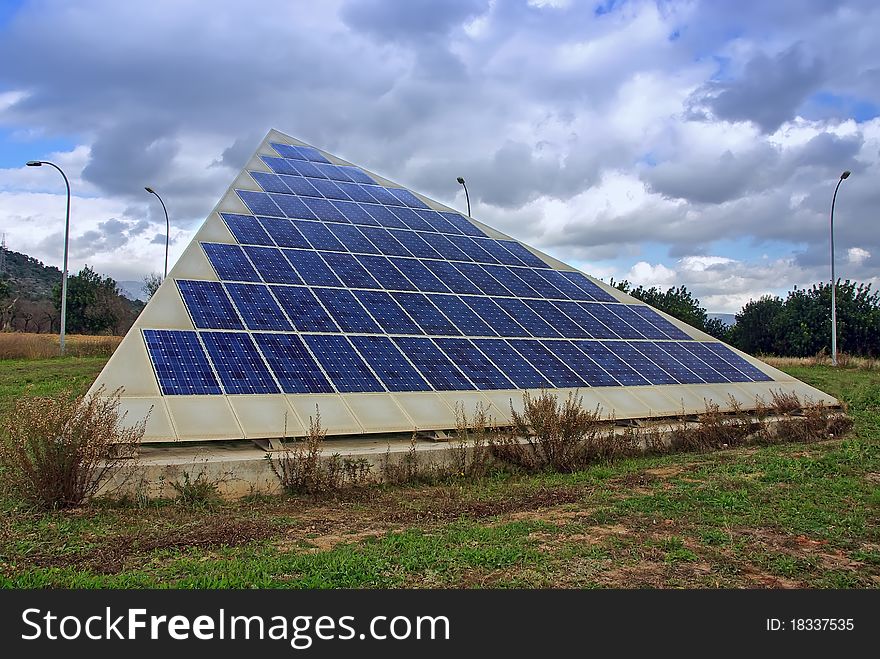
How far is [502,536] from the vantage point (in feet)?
27.0

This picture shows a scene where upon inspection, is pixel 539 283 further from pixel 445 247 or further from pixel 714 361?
pixel 714 361

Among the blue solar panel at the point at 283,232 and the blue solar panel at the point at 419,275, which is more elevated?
the blue solar panel at the point at 283,232

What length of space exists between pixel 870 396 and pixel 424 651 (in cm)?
2140

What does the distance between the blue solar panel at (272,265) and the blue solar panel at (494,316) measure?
440 centimetres

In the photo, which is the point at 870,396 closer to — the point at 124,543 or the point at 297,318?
the point at 297,318

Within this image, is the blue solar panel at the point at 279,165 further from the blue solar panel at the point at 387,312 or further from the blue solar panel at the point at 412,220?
the blue solar panel at the point at 387,312

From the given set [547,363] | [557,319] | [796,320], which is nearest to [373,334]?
[547,363]

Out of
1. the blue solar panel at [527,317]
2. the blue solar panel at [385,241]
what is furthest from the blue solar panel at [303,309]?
the blue solar panel at [527,317]

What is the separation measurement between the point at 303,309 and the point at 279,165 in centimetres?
1156

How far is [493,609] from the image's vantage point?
5.84 m

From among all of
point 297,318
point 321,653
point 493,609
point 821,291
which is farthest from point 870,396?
point 821,291

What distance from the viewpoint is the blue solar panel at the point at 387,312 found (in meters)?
14.9

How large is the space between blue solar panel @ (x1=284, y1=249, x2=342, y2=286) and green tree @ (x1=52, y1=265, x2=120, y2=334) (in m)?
60.2

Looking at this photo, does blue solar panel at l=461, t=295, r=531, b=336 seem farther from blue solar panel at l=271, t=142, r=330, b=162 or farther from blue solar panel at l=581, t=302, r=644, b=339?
blue solar panel at l=271, t=142, r=330, b=162
